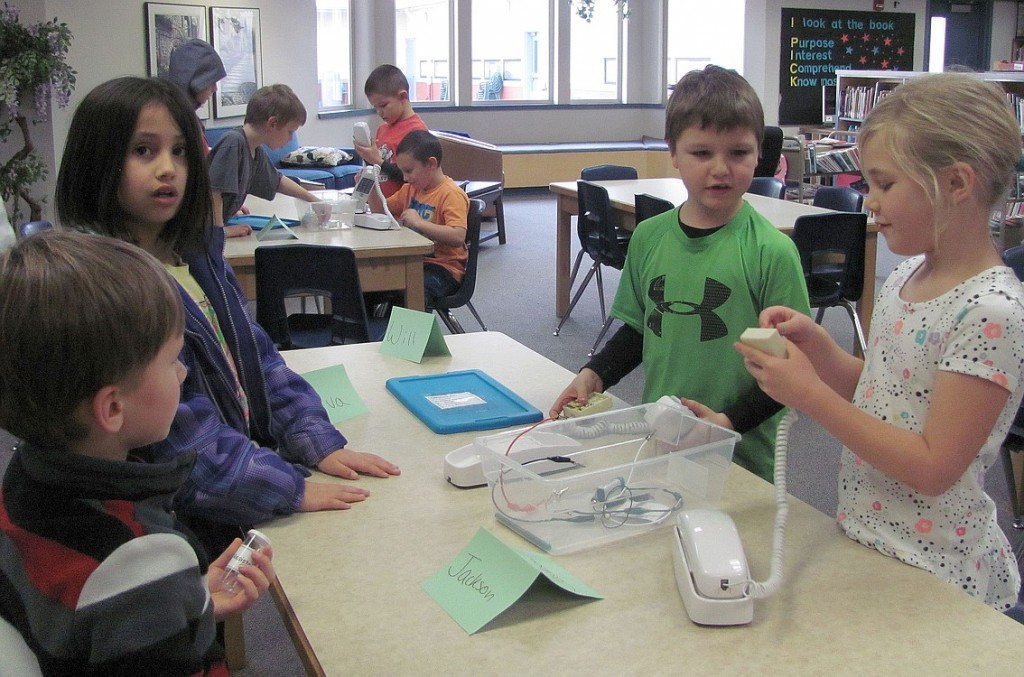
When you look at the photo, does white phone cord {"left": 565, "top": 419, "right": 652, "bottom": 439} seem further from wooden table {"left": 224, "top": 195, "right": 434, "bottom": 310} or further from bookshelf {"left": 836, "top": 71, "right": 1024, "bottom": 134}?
bookshelf {"left": 836, "top": 71, "right": 1024, "bottom": 134}

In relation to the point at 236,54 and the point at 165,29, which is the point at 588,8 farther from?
the point at 165,29

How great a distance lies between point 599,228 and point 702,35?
7711 mm

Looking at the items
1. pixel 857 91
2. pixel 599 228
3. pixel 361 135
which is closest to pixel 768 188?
pixel 599 228

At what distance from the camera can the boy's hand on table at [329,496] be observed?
1.33 m

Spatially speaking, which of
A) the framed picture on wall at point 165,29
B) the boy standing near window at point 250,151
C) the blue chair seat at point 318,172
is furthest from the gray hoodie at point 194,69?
the blue chair seat at point 318,172

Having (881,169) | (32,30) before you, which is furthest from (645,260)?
(32,30)

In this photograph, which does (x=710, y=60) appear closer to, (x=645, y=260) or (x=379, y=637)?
(x=645, y=260)

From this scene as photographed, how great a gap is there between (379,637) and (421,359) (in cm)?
105

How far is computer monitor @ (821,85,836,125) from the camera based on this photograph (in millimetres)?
11156

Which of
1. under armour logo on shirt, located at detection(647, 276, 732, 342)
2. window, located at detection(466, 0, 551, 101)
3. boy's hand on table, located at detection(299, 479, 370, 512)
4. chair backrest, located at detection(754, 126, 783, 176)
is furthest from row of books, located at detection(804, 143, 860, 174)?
boy's hand on table, located at detection(299, 479, 370, 512)

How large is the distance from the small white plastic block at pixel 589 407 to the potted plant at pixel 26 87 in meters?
A: 4.93

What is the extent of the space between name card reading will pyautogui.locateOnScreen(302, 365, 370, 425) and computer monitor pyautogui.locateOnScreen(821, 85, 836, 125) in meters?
10.5

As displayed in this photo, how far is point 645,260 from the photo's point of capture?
1829 mm

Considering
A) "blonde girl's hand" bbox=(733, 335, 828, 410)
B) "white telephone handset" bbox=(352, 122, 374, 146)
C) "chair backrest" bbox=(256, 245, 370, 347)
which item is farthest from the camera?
"white telephone handset" bbox=(352, 122, 374, 146)
